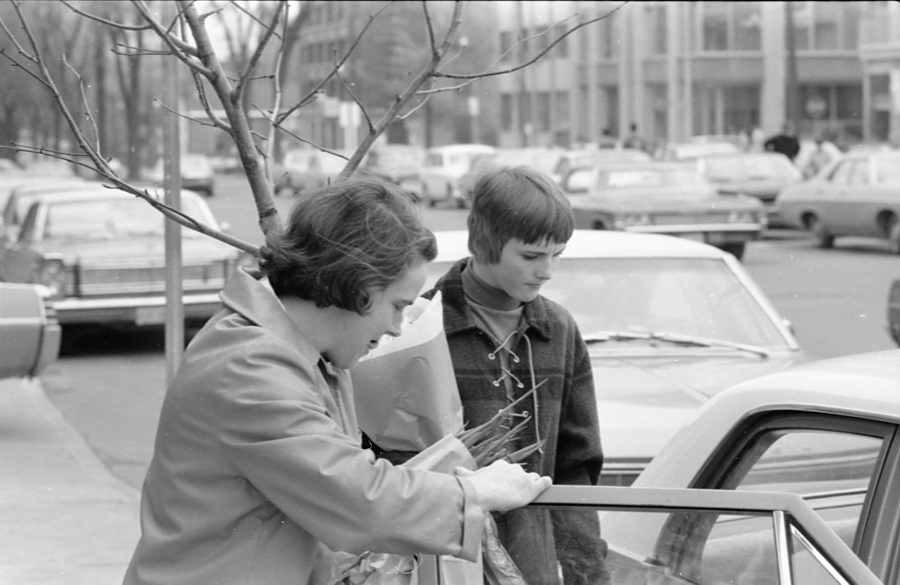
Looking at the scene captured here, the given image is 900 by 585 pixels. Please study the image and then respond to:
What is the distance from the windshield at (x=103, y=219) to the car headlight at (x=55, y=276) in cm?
50

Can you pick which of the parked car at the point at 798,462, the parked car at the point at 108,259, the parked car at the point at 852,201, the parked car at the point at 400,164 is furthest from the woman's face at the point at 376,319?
the parked car at the point at 400,164

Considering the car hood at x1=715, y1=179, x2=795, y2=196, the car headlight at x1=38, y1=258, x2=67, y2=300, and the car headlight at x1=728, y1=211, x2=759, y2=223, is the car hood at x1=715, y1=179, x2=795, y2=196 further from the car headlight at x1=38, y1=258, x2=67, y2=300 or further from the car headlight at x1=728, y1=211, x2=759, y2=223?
the car headlight at x1=38, y1=258, x2=67, y2=300

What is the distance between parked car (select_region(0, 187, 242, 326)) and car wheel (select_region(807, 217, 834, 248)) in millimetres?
12210

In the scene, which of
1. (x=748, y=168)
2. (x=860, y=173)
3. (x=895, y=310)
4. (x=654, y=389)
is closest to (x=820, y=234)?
(x=860, y=173)

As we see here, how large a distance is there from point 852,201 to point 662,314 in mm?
16322

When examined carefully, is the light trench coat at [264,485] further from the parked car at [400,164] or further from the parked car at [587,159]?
the parked car at [400,164]

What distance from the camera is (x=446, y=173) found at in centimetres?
3581

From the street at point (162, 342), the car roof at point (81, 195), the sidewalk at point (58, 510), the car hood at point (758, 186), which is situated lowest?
the sidewalk at point (58, 510)

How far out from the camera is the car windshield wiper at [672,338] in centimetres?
576

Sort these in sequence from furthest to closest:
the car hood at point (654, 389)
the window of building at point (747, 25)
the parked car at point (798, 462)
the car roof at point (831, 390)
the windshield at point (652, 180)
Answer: the window of building at point (747, 25)
the windshield at point (652, 180)
the car hood at point (654, 389)
the car roof at point (831, 390)
the parked car at point (798, 462)

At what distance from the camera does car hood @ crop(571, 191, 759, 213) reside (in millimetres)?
18688

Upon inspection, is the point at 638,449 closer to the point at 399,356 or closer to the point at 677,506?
the point at 399,356

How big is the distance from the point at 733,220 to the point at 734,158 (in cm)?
638

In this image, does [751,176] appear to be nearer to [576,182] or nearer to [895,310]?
[576,182]
